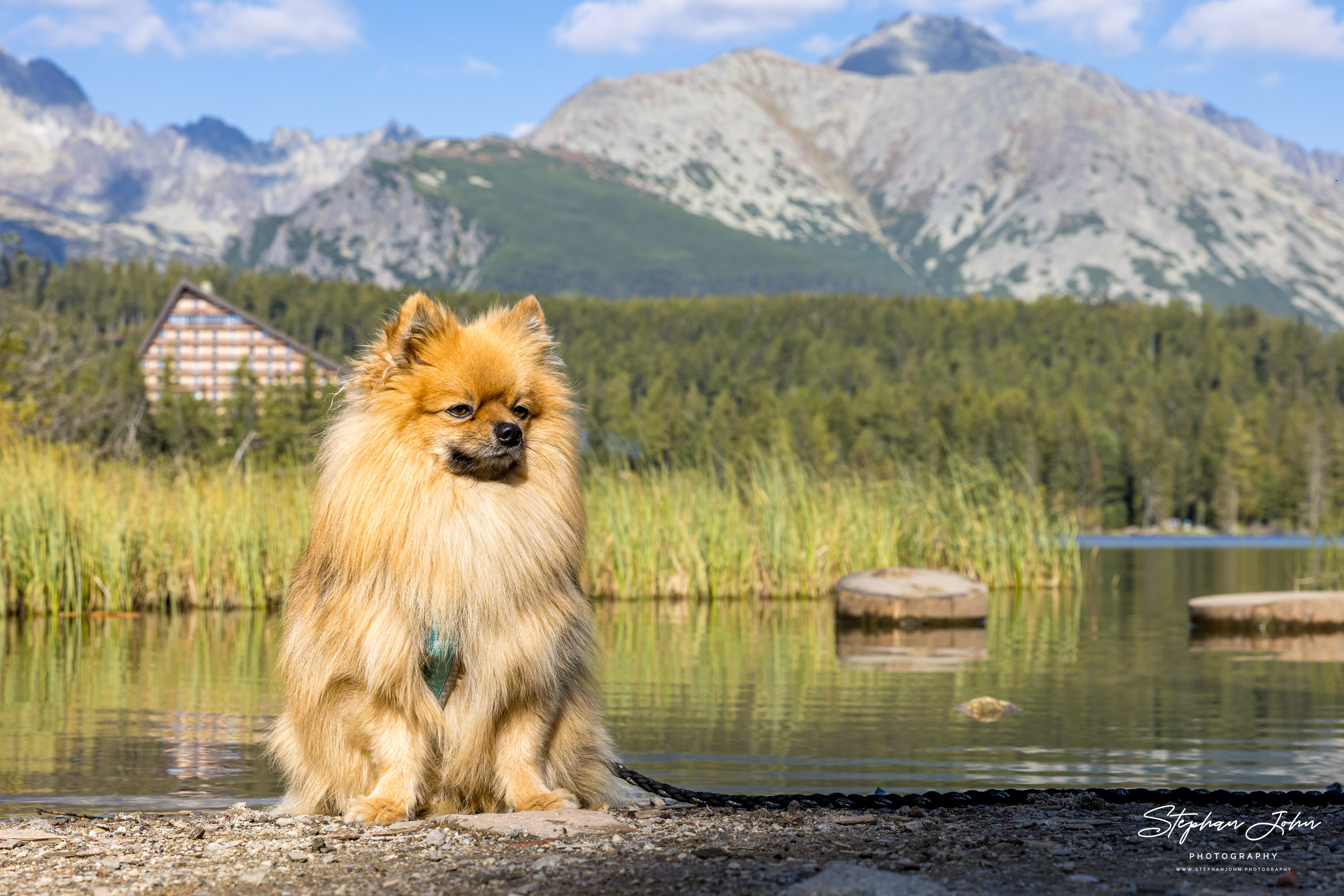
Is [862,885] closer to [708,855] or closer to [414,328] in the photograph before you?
[708,855]

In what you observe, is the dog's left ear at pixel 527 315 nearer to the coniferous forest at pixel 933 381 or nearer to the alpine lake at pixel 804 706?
the alpine lake at pixel 804 706

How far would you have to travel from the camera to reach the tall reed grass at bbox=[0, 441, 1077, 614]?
624 inches

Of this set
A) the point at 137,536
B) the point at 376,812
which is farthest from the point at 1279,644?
the point at 137,536

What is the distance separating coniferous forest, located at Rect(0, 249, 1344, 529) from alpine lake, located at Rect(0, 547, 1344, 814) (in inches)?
1800

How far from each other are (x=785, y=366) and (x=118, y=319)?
227 ft

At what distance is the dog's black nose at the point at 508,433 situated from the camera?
4.80 meters

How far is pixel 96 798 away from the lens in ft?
20.2

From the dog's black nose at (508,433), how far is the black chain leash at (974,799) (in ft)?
5.54

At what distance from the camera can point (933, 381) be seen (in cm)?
13512

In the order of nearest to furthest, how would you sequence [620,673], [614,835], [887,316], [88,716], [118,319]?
1. [614,835]
2. [88,716]
3. [620,673]
4. [118,319]
5. [887,316]

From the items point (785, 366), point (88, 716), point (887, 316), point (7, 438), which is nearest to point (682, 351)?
point (785, 366)

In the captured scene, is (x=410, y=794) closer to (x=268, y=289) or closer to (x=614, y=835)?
(x=614, y=835)

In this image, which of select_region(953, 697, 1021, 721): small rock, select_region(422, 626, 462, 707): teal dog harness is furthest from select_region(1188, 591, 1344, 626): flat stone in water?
select_region(422, 626, 462, 707): teal dog harness

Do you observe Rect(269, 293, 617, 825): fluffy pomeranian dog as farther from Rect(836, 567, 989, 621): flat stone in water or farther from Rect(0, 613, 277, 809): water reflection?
Rect(836, 567, 989, 621): flat stone in water
